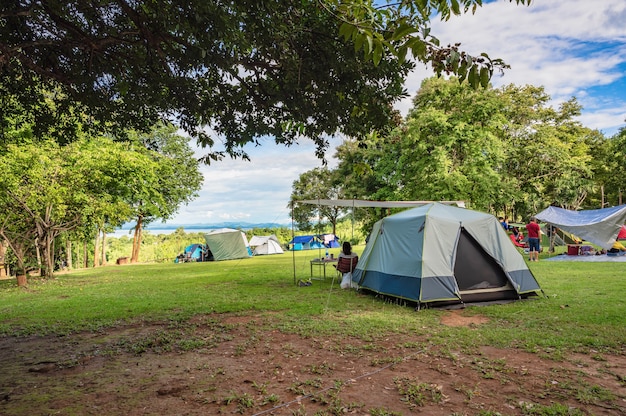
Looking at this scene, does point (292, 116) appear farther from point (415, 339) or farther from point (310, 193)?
point (310, 193)

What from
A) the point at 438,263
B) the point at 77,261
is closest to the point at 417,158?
the point at 438,263

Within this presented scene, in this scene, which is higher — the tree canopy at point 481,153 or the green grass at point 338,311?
the tree canopy at point 481,153

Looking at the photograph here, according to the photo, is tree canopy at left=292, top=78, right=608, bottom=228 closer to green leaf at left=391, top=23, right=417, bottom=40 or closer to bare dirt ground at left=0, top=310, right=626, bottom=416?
bare dirt ground at left=0, top=310, right=626, bottom=416

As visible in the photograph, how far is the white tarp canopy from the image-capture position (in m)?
14.2

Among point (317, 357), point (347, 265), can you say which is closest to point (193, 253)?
point (347, 265)

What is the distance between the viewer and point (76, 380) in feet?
13.3

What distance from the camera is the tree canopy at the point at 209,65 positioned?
362 cm

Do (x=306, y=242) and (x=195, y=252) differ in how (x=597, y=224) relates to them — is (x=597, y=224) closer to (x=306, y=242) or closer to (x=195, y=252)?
(x=195, y=252)

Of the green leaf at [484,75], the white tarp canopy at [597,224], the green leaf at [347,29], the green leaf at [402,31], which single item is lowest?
the white tarp canopy at [597,224]

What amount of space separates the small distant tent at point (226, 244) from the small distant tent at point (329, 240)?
1122cm

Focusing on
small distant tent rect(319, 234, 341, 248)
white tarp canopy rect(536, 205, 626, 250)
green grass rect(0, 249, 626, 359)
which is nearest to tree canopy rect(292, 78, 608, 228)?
white tarp canopy rect(536, 205, 626, 250)

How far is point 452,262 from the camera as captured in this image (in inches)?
292

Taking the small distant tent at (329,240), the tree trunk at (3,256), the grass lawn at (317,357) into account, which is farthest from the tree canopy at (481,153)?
the tree trunk at (3,256)

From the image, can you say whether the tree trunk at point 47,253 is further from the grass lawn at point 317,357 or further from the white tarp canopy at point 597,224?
the white tarp canopy at point 597,224
